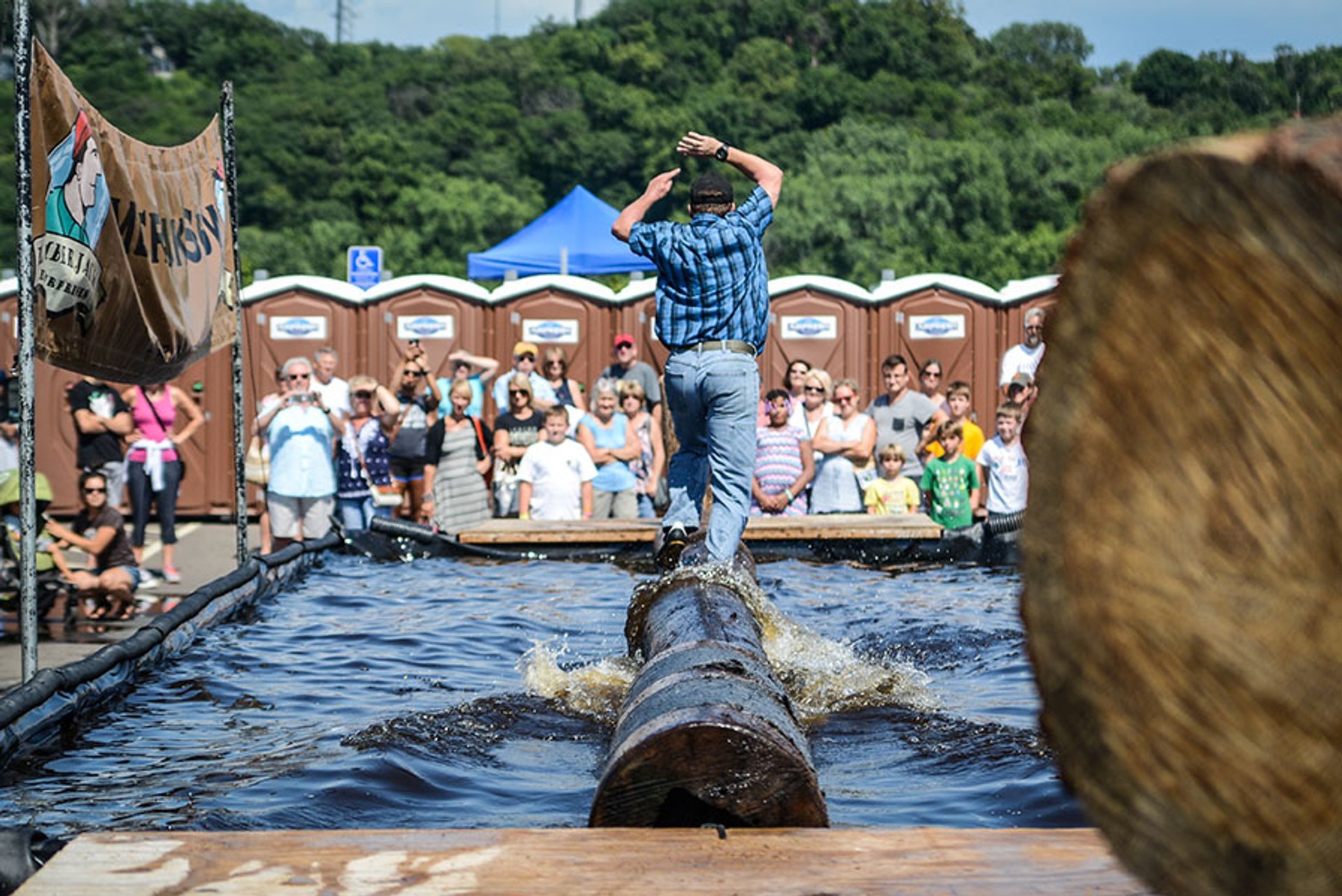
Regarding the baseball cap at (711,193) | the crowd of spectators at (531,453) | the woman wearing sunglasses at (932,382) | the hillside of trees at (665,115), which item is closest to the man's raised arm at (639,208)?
the baseball cap at (711,193)

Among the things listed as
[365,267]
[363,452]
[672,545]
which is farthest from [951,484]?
[365,267]

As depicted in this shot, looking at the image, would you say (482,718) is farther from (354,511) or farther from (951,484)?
(354,511)

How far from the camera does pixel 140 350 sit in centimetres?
758

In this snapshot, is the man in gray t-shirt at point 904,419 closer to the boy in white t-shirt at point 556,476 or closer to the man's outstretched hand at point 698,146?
the boy in white t-shirt at point 556,476

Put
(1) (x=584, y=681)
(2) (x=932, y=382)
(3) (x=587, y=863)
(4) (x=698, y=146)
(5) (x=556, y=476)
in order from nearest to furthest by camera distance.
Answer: (3) (x=587, y=863) → (1) (x=584, y=681) → (4) (x=698, y=146) → (5) (x=556, y=476) → (2) (x=932, y=382)

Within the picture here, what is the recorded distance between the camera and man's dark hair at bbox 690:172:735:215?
7102 millimetres

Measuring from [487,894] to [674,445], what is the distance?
8.36 metres

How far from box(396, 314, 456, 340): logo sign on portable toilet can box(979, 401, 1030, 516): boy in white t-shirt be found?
762 centimetres

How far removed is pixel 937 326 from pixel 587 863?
15347mm

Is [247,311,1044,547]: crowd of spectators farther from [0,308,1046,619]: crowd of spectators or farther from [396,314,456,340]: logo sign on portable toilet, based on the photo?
[396,314,456,340]: logo sign on portable toilet

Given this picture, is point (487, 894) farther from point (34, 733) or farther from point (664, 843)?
point (34, 733)

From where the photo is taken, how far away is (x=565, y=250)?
2389cm

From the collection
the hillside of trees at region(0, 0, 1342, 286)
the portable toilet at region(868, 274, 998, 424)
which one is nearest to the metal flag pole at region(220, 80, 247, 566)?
the portable toilet at region(868, 274, 998, 424)

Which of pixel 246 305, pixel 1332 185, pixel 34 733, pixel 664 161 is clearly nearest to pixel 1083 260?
pixel 1332 185
